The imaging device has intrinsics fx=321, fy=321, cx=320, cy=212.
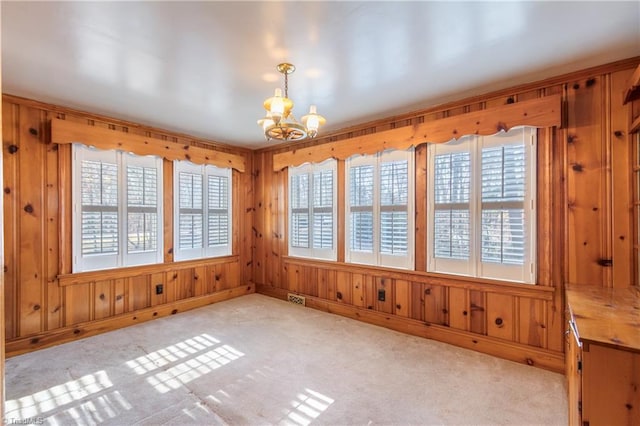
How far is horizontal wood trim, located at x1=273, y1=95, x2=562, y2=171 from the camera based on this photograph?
272cm

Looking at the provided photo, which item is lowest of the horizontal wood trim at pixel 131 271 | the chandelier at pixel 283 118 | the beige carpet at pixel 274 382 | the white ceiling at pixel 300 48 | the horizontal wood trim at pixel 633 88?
the beige carpet at pixel 274 382

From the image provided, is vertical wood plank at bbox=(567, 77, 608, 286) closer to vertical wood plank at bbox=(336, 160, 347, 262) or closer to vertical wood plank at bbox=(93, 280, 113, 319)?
vertical wood plank at bbox=(336, 160, 347, 262)

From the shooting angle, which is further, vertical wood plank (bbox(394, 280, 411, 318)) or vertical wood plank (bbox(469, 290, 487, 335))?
vertical wood plank (bbox(394, 280, 411, 318))

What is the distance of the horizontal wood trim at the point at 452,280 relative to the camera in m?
→ 2.82

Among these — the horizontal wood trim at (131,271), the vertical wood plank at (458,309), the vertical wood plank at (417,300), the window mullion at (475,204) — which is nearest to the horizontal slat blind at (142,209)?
the horizontal wood trim at (131,271)

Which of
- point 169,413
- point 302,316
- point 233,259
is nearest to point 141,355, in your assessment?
point 169,413

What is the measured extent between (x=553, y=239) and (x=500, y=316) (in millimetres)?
846

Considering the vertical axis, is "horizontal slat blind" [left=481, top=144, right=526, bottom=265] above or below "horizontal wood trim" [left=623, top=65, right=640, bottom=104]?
below

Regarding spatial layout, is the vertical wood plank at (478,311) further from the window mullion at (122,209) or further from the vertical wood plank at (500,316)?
the window mullion at (122,209)

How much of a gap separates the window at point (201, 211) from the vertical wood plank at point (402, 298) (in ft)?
8.88

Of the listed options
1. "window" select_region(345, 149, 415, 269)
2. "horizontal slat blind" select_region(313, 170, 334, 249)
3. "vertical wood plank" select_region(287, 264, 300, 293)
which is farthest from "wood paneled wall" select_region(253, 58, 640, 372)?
"vertical wood plank" select_region(287, 264, 300, 293)

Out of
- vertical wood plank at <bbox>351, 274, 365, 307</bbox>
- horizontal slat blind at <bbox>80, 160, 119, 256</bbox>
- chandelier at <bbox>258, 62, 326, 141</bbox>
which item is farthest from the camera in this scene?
vertical wood plank at <bbox>351, 274, 365, 307</bbox>

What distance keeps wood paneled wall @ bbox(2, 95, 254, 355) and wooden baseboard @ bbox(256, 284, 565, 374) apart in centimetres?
242

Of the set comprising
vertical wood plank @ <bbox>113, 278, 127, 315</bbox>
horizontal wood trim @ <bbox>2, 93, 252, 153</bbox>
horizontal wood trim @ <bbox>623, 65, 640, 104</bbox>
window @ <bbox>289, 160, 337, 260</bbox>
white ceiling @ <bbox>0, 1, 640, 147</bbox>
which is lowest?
vertical wood plank @ <bbox>113, 278, 127, 315</bbox>
